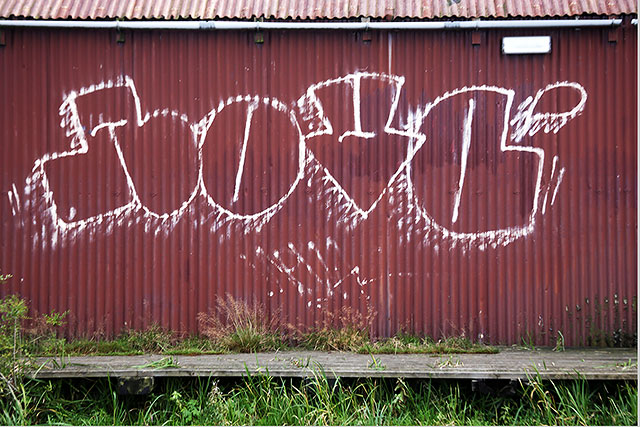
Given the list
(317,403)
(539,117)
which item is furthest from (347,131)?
(317,403)

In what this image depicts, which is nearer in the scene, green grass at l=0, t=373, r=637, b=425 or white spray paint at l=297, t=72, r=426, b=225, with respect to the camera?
green grass at l=0, t=373, r=637, b=425

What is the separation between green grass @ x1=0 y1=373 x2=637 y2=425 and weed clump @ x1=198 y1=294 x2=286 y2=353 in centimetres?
88

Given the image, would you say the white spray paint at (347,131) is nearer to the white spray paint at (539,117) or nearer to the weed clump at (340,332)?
the weed clump at (340,332)

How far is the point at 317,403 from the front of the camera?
5352mm

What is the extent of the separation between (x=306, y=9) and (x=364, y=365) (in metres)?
3.65

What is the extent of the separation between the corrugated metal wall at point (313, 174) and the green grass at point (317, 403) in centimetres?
109

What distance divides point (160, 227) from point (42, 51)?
225 cm

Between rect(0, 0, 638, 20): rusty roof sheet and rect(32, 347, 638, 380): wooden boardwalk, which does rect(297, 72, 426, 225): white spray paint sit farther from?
rect(32, 347, 638, 380): wooden boardwalk

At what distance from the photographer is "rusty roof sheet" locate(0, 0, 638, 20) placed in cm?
657

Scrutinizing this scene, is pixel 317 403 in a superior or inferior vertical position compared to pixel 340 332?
inferior

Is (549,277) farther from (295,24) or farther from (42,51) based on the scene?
(42,51)

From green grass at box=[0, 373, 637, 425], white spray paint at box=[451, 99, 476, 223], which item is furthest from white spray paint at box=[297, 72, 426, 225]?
green grass at box=[0, 373, 637, 425]

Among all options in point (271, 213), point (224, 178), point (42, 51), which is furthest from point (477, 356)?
point (42, 51)

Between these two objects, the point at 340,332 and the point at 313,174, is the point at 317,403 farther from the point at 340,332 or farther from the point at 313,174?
the point at 313,174
